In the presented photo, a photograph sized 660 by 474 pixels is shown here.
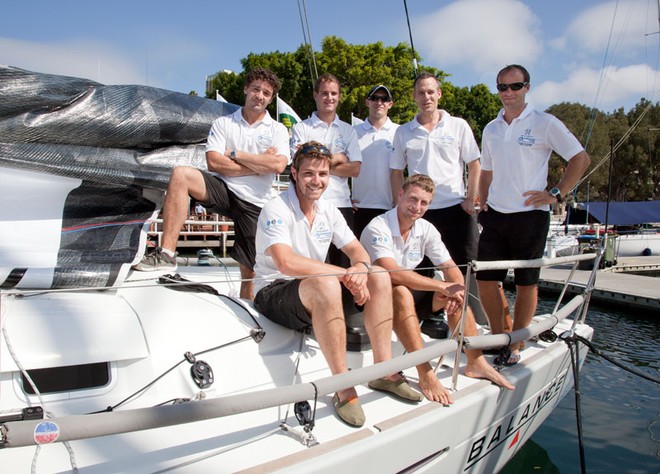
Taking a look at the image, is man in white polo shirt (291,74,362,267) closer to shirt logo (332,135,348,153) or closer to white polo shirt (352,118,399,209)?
shirt logo (332,135,348,153)

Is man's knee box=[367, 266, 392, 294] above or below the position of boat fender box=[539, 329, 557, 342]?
above

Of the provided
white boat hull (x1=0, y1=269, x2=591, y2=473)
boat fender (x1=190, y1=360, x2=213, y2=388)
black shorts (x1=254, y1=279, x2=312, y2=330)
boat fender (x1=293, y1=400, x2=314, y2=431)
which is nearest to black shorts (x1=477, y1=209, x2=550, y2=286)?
white boat hull (x1=0, y1=269, x2=591, y2=473)

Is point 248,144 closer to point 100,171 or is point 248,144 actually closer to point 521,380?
point 100,171

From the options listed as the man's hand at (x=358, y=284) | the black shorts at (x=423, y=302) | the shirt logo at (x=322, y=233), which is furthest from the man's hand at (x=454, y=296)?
the shirt logo at (x=322, y=233)

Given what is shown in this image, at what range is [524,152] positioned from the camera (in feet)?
12.2

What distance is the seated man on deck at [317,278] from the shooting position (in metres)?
2.61

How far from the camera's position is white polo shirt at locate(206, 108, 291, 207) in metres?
3.88

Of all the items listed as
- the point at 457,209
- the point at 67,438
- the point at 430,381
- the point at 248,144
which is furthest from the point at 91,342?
the point at 457,209

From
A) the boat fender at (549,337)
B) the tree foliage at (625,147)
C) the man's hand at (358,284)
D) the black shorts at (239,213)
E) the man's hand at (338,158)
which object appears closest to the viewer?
the man's hand at (358,284)

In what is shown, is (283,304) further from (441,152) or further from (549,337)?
(549,337)

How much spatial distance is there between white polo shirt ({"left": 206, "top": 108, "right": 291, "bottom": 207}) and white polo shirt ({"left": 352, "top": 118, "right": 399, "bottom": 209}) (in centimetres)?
83

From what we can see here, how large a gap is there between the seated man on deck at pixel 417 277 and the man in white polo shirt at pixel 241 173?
39.2 inches

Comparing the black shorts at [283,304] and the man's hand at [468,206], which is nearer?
the black shorts at [283,304]

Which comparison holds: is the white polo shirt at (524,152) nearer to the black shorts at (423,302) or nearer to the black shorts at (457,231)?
the black shorts at (457,231)
